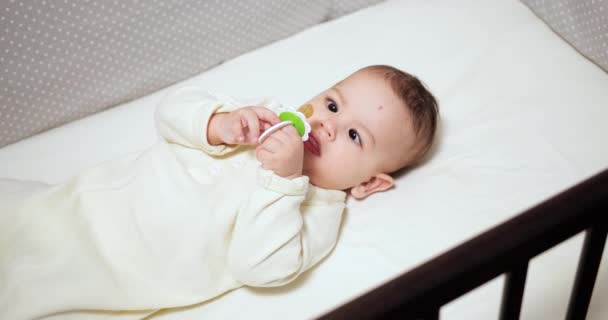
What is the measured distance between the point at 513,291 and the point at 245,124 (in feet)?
1.64

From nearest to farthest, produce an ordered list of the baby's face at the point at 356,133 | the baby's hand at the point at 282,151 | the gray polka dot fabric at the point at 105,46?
the baby's hand at the point at 282,151
the baby's face at the point at 356,133
the gray polka dot fabric at the point at 105,46

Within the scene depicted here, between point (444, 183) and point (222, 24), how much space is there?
62 centimetres

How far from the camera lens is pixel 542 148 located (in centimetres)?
113

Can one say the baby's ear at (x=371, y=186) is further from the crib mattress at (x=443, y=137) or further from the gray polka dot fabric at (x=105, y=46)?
the gray polka dot fabric at (x=105, y=46)

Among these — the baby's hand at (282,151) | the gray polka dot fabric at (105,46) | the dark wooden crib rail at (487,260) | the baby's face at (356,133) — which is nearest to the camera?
the dark wooden crib rail at (487,260)

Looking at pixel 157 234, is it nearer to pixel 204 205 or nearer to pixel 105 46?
pixel 204 205

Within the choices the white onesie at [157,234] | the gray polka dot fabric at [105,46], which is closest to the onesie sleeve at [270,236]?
the white onesie at [157,234]

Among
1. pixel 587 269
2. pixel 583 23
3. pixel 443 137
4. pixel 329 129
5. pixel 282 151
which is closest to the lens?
pixel 587 269

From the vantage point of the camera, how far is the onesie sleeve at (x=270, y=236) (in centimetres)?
90

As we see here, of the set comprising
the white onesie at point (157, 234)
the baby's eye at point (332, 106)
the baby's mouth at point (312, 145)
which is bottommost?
the white onesie at point (157, 234)

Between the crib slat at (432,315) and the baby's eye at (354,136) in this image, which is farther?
the baby's eye at (354,136)

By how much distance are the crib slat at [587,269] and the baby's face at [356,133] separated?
382mm

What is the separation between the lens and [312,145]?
3.27 ft

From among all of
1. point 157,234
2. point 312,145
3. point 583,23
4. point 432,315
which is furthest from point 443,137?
point 432,315
